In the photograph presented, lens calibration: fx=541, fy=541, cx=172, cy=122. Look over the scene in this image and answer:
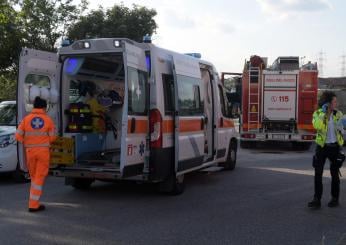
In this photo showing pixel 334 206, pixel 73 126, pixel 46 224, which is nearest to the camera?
pixel 46 224

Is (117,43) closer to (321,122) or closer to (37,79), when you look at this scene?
(37,79)

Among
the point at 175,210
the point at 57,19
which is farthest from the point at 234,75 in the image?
the point at 175,210

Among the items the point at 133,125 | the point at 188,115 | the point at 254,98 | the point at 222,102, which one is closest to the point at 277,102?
the point at 254,98

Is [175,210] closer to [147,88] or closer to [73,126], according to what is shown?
[147,88]

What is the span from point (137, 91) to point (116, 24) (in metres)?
20.9

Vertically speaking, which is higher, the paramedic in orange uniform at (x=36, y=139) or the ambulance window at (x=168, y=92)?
the ambulance window at (x=168, y=92)

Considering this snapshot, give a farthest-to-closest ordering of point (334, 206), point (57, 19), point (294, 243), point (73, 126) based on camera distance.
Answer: point (57, 19)
point (73, 126)
point (334, 206)
point (294, 243)

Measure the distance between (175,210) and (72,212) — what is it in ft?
4.94

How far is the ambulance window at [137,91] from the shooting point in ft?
26.9

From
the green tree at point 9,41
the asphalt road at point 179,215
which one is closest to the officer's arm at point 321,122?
the asphalt road at point 179,215

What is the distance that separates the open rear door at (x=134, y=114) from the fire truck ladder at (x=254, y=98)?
35.3 feet

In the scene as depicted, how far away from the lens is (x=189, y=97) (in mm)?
9820

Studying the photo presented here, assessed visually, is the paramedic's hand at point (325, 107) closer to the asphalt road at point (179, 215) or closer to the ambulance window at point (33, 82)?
the asphalt road at point (179, 215)

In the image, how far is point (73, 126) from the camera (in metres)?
9.54
